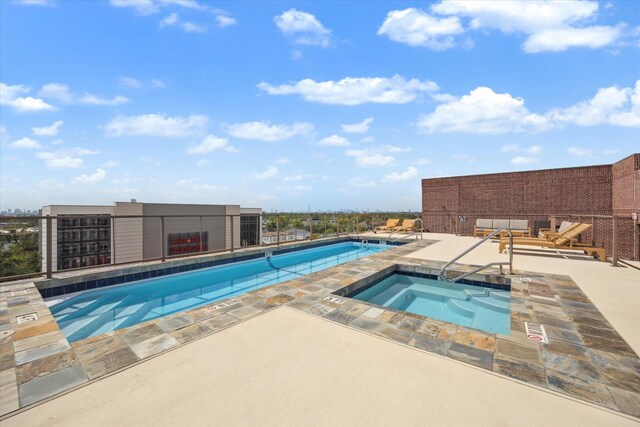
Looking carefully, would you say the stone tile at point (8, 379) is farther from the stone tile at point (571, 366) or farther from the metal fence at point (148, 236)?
the metal fence at point (148, 236)

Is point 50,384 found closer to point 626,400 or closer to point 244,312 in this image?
point 244,312

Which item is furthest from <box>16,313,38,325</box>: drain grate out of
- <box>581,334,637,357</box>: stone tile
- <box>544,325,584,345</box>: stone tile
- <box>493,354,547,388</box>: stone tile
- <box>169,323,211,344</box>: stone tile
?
<box>581,334,637,357</box>: stone tile

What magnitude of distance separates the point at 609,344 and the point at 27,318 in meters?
5.08

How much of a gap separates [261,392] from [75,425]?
89 centimetres

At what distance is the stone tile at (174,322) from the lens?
2441mm

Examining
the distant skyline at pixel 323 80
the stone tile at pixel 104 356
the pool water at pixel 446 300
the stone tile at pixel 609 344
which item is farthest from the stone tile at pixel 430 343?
the distant skyline at pixel 323 80

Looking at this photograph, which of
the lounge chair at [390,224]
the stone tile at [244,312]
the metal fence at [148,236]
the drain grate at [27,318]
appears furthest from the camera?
the lounge chair at [390,224]

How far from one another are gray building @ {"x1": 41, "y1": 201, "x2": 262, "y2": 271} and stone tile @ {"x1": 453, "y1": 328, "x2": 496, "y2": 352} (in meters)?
14.7

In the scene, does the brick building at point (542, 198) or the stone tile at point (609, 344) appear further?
the brick building at point (542, 198)

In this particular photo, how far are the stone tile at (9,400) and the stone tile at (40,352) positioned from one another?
1.23 ft

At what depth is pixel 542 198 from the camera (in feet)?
32.9

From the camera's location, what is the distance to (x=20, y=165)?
47.9 feet

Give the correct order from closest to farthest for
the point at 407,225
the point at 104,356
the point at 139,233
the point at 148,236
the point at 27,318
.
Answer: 1. the point at 104,356
2. the point at 27,318
3. the point at 407,225
4. the point at 139,233
5. the point at 148,236

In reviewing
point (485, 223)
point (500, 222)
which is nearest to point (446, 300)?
point (485, 223)
